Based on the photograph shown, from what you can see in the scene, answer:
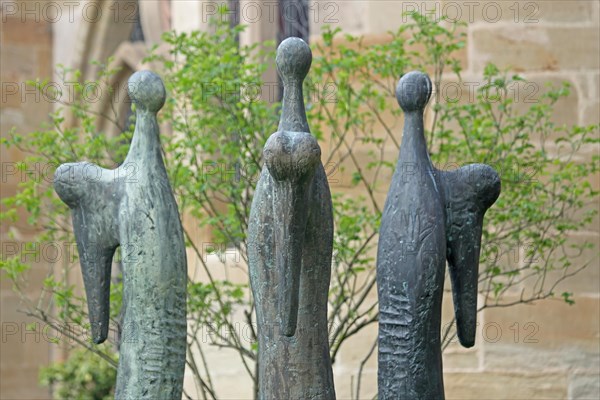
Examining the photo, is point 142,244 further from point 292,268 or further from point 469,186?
point 469,186

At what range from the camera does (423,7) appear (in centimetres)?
664

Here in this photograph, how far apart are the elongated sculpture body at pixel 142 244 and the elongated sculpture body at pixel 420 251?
1.91 feet

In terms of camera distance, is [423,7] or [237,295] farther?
[423,7]

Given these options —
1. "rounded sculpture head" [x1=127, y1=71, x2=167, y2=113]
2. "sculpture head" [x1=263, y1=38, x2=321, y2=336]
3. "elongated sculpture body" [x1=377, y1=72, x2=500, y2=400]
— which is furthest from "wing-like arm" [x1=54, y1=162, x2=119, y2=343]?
"elongated sculpture body" [x1=377, y1=72, x2=500, y2=400]

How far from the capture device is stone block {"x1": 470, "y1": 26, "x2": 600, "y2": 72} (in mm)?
6629

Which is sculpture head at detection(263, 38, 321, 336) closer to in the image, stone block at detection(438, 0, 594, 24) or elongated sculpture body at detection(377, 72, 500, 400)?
elongated sculpture body at detection(377, 72, 500, 400)

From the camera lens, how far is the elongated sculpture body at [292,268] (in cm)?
Answer: 388

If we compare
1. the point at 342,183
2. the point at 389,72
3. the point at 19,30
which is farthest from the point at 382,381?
the point at 19,30

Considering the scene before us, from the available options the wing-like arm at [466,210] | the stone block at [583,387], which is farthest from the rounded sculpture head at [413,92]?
the stone block at [583,387]

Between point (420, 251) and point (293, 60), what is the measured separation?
0.63 metres

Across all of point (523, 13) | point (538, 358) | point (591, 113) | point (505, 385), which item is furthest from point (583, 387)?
point (523, 13)

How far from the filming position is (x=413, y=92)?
162 inches

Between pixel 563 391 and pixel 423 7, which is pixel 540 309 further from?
pixel 423 7

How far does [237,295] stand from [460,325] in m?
1.69
